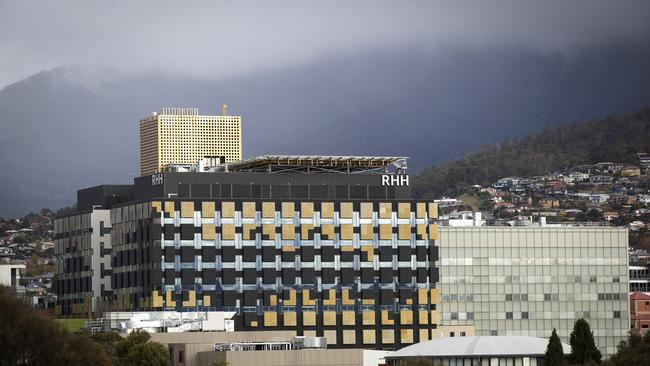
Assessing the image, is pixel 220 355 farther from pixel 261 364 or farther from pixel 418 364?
pixel 418 364

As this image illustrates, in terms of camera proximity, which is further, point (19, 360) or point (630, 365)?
point (630, 365)

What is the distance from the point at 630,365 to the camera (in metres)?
199

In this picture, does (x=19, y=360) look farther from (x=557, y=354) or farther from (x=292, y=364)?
(x=557, y=354)

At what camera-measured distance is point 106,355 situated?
195125mm

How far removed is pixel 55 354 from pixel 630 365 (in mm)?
54339

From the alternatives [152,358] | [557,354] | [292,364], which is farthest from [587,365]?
[152,358]

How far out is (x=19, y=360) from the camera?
186 meters

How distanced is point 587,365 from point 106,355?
44130mm

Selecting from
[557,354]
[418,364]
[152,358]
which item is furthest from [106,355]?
[557,354]

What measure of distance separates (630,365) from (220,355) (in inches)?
1522

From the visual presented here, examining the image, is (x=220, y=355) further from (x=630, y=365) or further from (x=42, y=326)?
(x=630, y=365)

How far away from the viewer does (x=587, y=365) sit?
193m

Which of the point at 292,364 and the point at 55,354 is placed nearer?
the point at 55,354

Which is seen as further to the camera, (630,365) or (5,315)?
(630,365)
